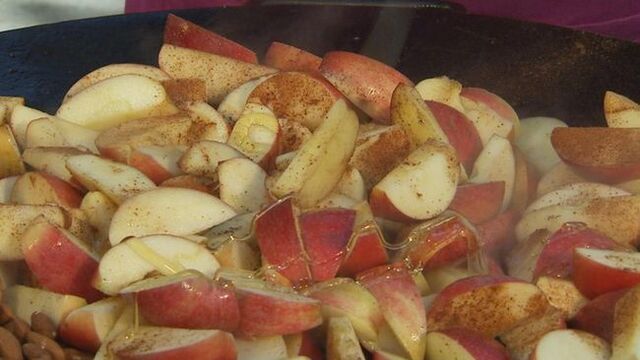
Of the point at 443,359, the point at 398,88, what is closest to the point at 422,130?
the point at 398,88

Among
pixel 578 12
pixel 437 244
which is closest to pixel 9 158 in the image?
pixel 437 244

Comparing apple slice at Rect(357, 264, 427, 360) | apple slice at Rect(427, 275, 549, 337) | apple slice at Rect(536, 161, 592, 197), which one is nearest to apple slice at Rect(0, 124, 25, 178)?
apple slice at Rect(357, 264, 427, 360)

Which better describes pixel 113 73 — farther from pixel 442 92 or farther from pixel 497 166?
pixel 497 166

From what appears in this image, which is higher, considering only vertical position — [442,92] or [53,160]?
[442,92]

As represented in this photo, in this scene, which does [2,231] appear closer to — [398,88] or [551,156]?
[398,88]

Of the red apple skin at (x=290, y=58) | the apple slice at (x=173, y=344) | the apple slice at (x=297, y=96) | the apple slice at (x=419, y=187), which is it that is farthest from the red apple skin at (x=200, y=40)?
the apple slice at (x=173, y=344)

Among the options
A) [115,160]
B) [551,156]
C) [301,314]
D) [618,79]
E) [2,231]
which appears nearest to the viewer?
[301,314]

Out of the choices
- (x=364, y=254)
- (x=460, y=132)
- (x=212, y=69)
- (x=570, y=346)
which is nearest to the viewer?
(x=570, y=346)

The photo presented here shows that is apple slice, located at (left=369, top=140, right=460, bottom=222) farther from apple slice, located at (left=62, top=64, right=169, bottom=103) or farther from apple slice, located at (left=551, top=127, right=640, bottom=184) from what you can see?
apple slice, located at (left=62, top=64, right=169, bottom=103)

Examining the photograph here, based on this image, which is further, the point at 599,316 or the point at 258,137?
the point at 258,137
